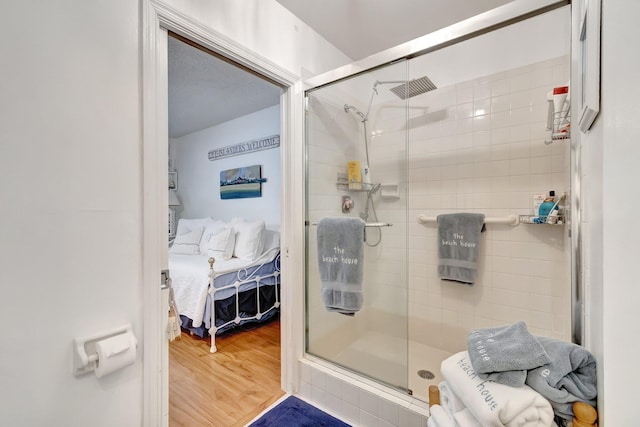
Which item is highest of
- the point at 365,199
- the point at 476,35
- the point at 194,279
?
the point at 476,35

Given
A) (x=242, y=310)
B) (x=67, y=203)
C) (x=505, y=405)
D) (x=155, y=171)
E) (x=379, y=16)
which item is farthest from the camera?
(x=242, y=310)

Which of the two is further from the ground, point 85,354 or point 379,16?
point 379,16

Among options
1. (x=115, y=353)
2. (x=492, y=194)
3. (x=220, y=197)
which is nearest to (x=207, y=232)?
(x=220, y=197)

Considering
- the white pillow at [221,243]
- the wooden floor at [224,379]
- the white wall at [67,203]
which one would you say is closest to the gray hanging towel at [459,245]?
the wooden floor at [224,379]

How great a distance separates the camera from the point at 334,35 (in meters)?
2.03

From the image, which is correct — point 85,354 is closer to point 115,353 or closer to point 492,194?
point 115,353

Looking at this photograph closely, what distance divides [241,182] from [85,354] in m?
3.06

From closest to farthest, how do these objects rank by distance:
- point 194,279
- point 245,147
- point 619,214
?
point 619,214, point 194,279, point 245,147

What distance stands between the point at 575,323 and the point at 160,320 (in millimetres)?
1633

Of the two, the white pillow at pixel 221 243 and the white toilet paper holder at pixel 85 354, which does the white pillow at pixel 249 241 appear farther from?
the white toilet paper holder at pixel 85 354

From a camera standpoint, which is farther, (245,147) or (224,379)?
(245,147)

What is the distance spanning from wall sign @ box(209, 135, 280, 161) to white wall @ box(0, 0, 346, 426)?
245 centimetres

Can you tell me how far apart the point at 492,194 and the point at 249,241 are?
7.83 ft

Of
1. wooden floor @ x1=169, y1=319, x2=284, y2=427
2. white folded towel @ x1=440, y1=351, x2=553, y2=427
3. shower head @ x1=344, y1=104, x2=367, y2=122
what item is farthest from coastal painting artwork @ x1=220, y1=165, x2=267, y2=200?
white folded towel @ x1=440, y1=351, x2=553, y2=427
